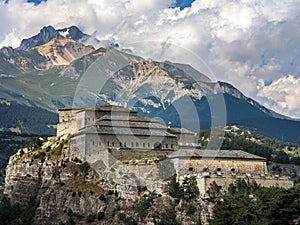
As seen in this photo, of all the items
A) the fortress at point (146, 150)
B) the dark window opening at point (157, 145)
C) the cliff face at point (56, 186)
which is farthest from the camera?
the dark window opening at point (157, 145)

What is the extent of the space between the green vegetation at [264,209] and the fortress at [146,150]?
11.1 metres

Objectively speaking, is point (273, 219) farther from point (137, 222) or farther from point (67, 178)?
point (67, 178)

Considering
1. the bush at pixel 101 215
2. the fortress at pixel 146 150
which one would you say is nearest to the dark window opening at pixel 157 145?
the fortress at pixel 146 150

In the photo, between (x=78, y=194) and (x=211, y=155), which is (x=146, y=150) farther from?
(x=211, y=155)

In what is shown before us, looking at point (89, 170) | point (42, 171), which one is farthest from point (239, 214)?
point (42, 171)

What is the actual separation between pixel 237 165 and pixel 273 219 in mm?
22881

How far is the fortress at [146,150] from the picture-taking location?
8700cm

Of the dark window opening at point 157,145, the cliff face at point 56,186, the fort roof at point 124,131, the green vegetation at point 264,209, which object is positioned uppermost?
the fort roof at point 124,131

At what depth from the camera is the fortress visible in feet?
285

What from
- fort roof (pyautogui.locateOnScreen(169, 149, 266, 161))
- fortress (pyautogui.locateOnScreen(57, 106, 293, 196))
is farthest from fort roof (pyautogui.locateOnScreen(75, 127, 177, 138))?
fort roof (pyautogui.locateOnScreen(169, 149, 266, 161))

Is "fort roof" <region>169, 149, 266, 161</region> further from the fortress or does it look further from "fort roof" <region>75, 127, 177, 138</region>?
"fort roof" <region>75, 127, 177, 138</region>

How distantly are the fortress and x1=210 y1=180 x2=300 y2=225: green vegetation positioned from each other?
11.1 meters

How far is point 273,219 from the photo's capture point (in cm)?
6819

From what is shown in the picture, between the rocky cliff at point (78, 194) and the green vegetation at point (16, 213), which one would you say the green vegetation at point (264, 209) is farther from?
the green vegetation at point (16, 213)
